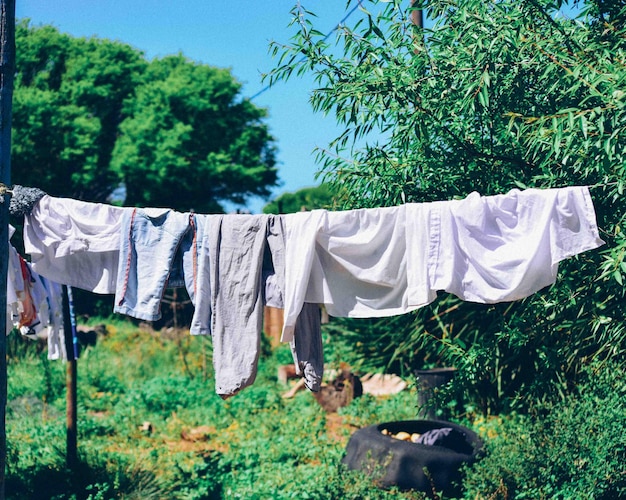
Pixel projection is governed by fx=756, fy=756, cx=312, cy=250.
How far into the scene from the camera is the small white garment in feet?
15.8

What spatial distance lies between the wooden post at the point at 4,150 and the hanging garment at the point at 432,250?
6.01 ft

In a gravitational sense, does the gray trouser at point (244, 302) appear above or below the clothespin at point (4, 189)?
below

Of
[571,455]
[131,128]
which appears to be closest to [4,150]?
[571,455]

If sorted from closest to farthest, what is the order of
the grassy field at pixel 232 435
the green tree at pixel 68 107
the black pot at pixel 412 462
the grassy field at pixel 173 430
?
the grassy field at pixel 232 435 < the black pot at pixel 412 462 < the grassy field at pixel 173 430 < the green tree at pixel 68 107

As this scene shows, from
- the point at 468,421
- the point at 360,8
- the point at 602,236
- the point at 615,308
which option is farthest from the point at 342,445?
the point at 360,8

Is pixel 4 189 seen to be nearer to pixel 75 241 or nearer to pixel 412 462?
pixel 75 241

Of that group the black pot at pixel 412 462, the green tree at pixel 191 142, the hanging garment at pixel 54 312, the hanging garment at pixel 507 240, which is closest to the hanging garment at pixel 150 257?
the hanging garment at pixel 507 240

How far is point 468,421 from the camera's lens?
8156mm

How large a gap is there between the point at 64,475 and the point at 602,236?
4.86m

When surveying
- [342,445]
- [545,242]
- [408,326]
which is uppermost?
[545,242]

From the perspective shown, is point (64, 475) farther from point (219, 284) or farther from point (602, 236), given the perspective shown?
point (602, 236)

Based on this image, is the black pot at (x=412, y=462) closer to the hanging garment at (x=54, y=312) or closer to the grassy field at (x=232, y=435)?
the grassy field at (x=232, y=435)

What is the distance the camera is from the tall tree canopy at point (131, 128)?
780 inches

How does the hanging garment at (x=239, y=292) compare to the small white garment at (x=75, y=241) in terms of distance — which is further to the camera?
the small white garment at (x=75, y=241)
